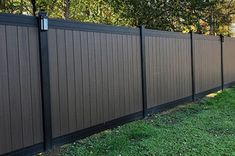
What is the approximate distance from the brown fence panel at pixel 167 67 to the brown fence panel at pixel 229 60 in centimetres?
338

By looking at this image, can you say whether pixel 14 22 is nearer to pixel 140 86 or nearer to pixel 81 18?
pixel 140 86

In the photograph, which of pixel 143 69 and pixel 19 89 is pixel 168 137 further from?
pixel 19 89

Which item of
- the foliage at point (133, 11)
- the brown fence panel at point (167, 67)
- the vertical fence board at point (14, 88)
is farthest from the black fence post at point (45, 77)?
the foliage at point (133, 11)

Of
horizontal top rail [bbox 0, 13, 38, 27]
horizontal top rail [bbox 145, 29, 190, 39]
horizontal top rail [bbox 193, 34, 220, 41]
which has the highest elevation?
horizontal top rail [bbox 0, 13, 38, 27]

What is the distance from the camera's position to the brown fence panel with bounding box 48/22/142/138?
18.1ft

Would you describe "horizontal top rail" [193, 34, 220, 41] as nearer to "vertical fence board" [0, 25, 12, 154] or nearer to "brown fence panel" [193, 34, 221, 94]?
"brown fence panel" [193, 34, 221, 94]

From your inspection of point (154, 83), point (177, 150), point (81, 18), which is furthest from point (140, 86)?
point (81, 18)

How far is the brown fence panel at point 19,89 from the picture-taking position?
4.64 metres

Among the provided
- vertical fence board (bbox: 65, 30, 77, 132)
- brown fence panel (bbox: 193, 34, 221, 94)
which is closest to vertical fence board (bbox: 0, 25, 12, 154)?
vertical fence board (bbox: 65, 30, 77, 132)

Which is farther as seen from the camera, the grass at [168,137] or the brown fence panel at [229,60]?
the brown fence panel at [229,60]

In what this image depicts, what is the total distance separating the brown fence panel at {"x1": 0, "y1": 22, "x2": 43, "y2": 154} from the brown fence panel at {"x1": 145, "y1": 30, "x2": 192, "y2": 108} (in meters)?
3.33

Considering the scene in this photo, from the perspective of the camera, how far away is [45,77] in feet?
17.2

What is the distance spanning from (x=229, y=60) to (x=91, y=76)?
8.50 meters

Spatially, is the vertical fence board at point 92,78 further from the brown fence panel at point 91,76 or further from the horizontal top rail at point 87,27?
the horizontal top rail at point 87,27
